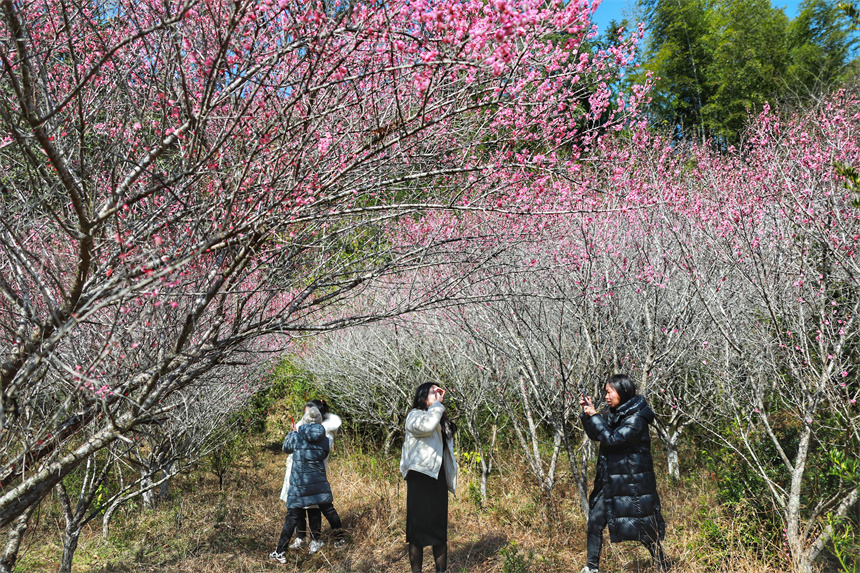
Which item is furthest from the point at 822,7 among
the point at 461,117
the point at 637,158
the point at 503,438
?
the point at 461,117

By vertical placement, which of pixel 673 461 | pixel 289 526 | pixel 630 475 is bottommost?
pixel 673 461

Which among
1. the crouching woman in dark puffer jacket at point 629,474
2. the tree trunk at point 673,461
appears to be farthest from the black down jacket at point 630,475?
the tree trunk at point 673,461

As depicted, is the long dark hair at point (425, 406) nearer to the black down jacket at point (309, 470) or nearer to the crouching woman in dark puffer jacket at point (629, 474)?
the crouching woman in dark puffer jacket at point (629, 474)

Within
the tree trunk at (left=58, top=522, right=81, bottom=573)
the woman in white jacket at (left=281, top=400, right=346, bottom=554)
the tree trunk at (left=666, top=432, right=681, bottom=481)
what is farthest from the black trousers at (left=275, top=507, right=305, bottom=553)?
the tree trunk at (left=666, top=432, right=681, bottom=481)

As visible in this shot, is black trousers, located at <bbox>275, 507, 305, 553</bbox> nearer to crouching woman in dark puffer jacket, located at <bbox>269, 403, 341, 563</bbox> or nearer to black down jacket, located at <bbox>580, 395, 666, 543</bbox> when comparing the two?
crouching woman in dark puffer jacket, located at <bbox>269, 403, 341, 563</bbox>

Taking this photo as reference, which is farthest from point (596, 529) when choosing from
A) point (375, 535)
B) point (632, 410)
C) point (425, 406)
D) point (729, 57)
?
point (729, 57)

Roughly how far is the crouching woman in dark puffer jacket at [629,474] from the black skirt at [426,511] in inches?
44.8

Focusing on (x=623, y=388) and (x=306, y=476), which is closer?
(x=623, y=388)

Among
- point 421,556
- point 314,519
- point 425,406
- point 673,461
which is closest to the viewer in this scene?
point 421,556

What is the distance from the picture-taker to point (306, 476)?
16.5 feet

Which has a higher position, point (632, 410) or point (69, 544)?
point (632, 410)

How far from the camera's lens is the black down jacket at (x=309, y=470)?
16.5 feet

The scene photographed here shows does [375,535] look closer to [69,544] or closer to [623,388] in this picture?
[69,544]

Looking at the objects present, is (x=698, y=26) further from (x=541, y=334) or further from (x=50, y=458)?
(x=50, y=458)
